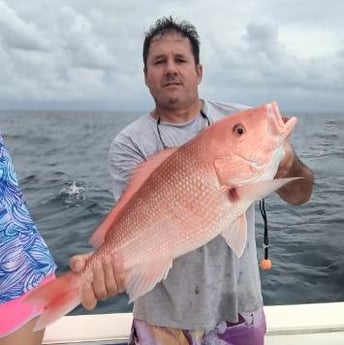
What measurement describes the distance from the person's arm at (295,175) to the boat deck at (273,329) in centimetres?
99

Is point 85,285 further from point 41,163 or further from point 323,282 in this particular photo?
point 41,163

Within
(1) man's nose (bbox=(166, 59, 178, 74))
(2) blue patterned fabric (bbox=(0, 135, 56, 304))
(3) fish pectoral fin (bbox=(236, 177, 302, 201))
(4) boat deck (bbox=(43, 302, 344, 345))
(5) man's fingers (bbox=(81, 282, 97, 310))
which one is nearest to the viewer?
(3) fish pectoral fin (bbox=(236, 177, 302, 201))

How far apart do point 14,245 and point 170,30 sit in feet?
3.88

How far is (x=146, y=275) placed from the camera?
76.7 inches

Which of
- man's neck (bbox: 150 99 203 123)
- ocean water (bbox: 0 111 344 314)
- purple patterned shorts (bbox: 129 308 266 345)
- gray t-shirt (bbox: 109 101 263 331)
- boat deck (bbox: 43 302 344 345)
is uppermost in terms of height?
man's neck (bbox: 150 99 203 123)

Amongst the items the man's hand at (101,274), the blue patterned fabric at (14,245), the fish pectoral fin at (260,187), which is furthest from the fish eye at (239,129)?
the blue patterned fabric at (14,245)

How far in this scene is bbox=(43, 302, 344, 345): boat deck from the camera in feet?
9.74

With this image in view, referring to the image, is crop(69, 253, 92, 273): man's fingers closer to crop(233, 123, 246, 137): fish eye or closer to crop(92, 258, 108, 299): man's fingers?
crop(92, 258, 108, 299): man's fingers

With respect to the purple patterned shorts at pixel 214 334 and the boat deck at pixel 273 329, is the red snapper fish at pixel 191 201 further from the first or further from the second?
the boat deck at pixel 273 329

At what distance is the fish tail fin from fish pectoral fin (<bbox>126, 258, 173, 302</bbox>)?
21 cm

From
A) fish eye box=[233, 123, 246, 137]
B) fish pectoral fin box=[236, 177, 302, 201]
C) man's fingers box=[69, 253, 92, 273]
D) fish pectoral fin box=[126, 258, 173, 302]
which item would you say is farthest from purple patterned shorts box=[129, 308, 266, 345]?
fish eye box=[233, 123, 246, 137]

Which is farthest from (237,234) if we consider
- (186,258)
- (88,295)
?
(88,295)

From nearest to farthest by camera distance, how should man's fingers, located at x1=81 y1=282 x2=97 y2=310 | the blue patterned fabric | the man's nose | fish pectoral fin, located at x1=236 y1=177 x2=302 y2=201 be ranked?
fish pectoral fin, located at x1=236 y1=177 x2=302 y2=201
man's fingers, located at x1=81 y1=282 x2=97 y2=310
the blue patterned fabric
the man's nose

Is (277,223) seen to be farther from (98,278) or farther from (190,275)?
(98,278)
